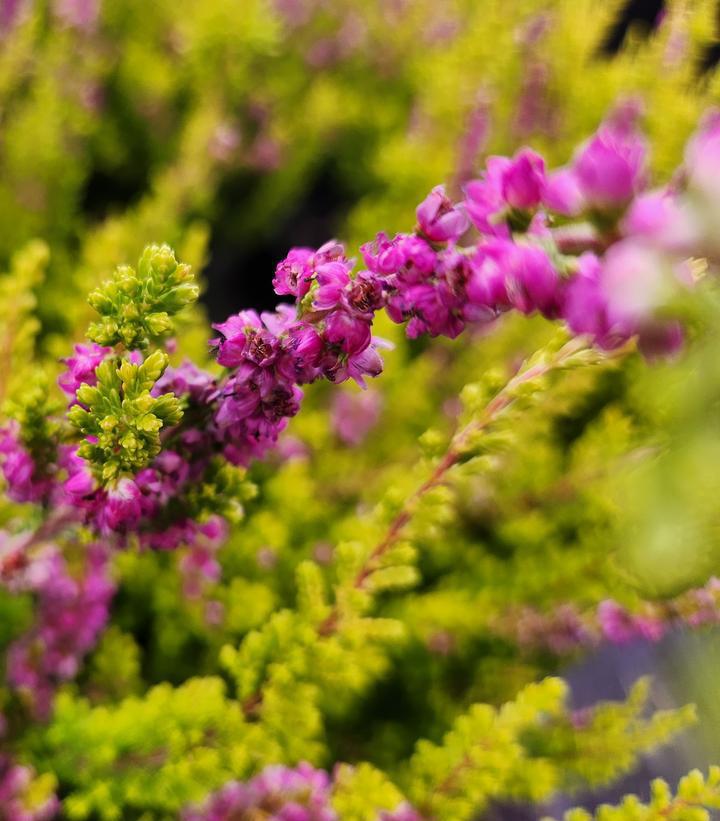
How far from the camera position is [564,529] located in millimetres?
871

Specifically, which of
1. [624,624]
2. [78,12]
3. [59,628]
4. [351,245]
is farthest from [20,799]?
[78,12]

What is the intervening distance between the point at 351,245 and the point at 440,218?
78cm

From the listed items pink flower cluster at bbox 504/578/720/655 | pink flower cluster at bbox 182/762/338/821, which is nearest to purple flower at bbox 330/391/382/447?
pink flower cluster at bbox 504/578/720/655

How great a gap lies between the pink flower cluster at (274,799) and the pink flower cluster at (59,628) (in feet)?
0.57

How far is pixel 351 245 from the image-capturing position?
1026mm

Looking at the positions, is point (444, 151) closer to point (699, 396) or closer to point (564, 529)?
point (564, 529)

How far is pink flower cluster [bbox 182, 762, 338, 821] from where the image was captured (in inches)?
18.8

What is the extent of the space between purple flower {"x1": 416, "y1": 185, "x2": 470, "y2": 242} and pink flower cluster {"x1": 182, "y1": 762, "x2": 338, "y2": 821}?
0.38 metres

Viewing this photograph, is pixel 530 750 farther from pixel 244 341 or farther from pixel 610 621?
pixel 244 341

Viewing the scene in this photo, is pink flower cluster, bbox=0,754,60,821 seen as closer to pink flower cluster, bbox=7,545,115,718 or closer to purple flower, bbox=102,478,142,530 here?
pink flower cluster, bbox=7,545,115,718

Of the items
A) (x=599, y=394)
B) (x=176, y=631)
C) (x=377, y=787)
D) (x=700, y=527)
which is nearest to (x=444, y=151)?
(x=599, y=394)

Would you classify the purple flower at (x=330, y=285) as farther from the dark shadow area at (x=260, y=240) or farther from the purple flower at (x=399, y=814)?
the dark shadow area at (x=260, y=240)

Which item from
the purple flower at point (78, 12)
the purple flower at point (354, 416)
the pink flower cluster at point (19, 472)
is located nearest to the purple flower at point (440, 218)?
the pink flower cluster at point (19, 472)

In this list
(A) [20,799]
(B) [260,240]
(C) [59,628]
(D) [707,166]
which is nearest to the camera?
(D) [707,166]
